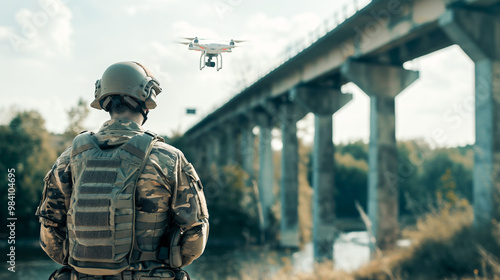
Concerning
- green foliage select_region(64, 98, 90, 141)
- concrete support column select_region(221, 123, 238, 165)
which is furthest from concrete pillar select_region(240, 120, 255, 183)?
green foliage select_region(64, 98, 90, 141)

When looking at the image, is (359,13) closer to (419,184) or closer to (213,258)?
(213,258)

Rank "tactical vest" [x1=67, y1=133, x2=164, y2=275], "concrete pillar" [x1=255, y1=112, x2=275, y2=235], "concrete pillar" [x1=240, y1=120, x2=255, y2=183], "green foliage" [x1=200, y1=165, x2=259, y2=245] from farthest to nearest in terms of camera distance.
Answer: "concrete pillar" [x1=240, y1=120, x2=255, y2=183]
"concrete pillar" [x1=255, y1=112, x2=275, y2=235]
"green foliage" [x1=200, y1=165, x2=259, y2=245]
"tactical vest" [x1=67, y1=133, x2=164, y2=275]

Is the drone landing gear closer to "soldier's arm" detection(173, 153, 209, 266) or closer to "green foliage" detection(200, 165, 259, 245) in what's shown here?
"soldier's arm" detection(173, 153, 209, 266)

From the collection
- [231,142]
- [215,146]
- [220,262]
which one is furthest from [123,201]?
[215,146]

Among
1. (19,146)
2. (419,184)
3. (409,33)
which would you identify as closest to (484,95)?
(409,33)

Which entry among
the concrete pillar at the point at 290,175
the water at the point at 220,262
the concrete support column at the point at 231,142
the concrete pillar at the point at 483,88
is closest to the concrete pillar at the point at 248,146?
the concrete support column at the point at 231,142
